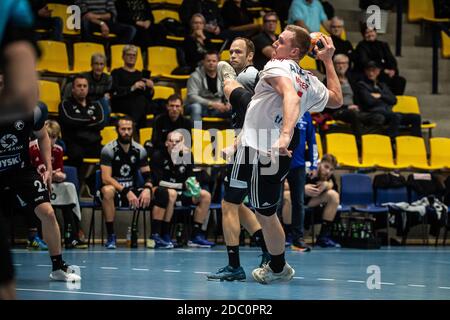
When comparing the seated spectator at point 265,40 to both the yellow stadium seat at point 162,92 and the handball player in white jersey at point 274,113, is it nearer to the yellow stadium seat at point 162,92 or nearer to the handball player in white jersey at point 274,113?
the yellow stadium seat at point 162,92

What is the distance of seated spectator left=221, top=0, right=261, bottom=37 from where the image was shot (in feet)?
52.5

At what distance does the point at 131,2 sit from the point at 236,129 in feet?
26.5

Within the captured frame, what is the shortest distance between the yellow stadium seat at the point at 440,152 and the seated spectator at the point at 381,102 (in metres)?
0.36

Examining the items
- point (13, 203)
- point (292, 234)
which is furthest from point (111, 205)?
point (292, 234)

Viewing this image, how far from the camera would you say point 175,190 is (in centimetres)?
1228

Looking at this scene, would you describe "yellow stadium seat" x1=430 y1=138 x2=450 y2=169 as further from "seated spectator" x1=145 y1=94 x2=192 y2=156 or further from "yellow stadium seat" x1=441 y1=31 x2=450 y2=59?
"seated spectator" x1=145 y1=94 x2=192 y2=156

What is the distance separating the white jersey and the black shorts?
66.4 inches

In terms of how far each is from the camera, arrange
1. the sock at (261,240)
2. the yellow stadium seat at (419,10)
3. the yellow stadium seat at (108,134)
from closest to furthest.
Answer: the sock at (261,240) < the yellow stadium seat at (108,134) < the yellow stadium seat at (419,10)

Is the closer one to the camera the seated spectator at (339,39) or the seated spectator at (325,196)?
the seated spectator at (325,196)

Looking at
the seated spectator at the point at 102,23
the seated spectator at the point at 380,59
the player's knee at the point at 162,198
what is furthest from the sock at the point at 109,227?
the seated spectator at the point at 380,59

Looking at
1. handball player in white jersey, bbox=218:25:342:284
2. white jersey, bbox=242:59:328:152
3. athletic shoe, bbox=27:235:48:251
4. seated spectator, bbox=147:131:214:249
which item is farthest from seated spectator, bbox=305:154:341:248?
white jersey, bbox=242:59:328:152

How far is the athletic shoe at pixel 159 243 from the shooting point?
11867mm

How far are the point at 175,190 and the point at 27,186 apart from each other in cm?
517

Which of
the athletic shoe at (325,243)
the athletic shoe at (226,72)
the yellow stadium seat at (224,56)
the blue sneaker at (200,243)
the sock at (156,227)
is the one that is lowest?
the athletic shoe at (325,243)
